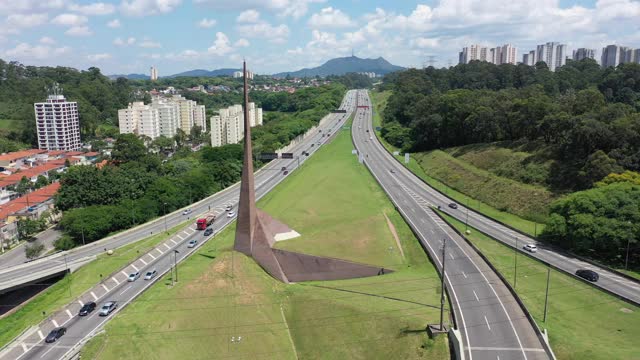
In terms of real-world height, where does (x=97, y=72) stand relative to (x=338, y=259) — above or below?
above

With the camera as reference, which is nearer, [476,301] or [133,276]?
[476,301]

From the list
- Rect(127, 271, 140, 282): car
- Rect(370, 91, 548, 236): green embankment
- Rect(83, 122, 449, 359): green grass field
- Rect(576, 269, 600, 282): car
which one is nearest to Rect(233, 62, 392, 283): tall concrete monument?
Rect(83, 122, 449, 359): green grass field

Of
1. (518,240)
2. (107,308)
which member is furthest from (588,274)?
(107,308)

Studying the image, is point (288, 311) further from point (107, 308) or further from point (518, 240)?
point (518, 240)

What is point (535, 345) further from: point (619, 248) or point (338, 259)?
point (619, 248)

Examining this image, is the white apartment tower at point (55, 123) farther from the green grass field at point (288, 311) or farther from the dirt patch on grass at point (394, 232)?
the dirt patch on grass at point (394, 232)

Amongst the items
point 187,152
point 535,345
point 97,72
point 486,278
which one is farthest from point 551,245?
point 97,72
